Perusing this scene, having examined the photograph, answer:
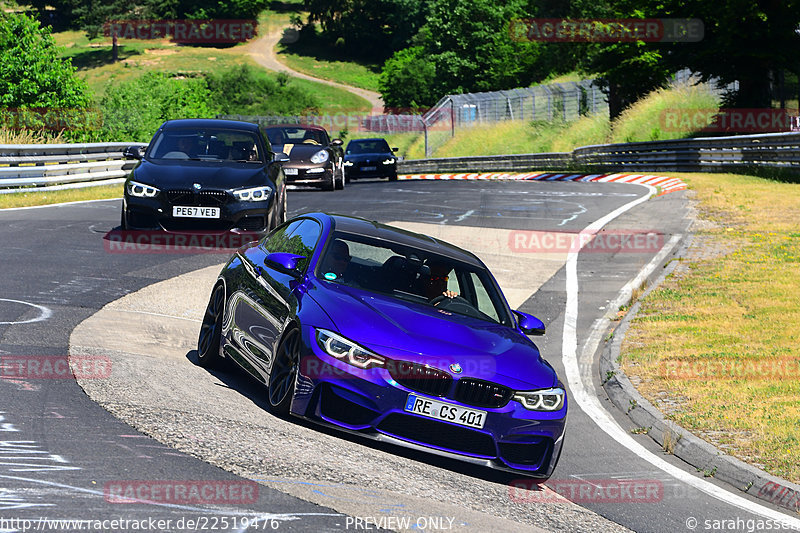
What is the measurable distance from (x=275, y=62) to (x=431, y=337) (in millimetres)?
123926

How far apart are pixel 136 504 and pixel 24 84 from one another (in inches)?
1886

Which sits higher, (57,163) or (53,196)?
(57,163)

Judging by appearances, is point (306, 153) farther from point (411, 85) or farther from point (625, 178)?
point (411, 85)

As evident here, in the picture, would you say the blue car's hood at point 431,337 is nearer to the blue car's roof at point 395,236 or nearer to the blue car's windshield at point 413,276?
the blue car's windshield at point 413,276

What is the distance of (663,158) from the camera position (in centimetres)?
3675

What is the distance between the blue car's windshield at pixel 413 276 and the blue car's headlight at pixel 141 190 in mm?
6524

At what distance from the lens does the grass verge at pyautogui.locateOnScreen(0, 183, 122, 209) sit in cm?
2125

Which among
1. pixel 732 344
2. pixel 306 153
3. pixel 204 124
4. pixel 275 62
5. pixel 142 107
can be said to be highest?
pixel 275 62

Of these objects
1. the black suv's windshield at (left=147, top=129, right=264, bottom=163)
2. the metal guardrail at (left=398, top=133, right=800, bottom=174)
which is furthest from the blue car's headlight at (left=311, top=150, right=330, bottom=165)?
the metal guardrail at (left=398, top=133, right=800, bottom=174)

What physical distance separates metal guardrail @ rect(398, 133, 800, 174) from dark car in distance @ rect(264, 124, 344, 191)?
1305 centimetres

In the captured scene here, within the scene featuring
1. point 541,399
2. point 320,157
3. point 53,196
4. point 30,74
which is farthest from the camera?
point 30,74

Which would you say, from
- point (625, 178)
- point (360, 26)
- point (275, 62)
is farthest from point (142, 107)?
point (360, 26)

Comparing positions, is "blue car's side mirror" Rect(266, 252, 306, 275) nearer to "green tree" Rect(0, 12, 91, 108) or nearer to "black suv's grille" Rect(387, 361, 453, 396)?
"black suv's grille" Rect(387, 361, 453, 396)

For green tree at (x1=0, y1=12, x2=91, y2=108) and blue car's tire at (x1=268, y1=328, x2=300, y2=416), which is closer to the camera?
blue car's tire at (x1=268, y1=328, x2=300, y2=416)
